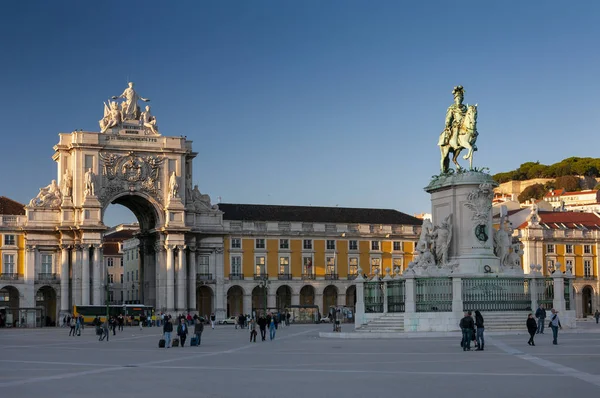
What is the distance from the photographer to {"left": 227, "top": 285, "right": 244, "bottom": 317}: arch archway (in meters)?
97.2

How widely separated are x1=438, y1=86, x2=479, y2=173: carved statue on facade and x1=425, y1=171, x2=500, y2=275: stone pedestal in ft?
2.86

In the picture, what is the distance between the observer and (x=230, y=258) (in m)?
95.1

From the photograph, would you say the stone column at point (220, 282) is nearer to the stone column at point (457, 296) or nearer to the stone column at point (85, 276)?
the stone column at point (85, 276)

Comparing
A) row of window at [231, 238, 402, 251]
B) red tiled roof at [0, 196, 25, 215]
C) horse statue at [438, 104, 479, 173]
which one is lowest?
row of window at [231, 238, 402, 251]

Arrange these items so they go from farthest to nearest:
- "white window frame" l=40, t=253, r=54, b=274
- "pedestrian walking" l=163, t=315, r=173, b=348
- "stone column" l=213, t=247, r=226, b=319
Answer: "stone column" l=213, t=247, r=226, b=319 → "white window frame" l=40, t=253, r=54, b=274 → "pedestrian walking" l=163, t=315, r=173, b=348

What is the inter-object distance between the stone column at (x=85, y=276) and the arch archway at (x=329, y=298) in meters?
23.2

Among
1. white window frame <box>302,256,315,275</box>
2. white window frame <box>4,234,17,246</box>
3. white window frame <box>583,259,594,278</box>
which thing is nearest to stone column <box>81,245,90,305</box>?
white window frame <box>4,234,17,246</box>

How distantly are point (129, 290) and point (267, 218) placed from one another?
21094mm

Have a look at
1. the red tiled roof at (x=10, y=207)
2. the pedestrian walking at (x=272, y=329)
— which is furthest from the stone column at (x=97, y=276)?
the pedestrian walking at (x=272, y=329)

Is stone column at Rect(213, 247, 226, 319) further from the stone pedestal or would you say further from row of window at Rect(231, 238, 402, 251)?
the stone pedestal

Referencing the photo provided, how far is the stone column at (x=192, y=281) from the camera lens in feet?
297

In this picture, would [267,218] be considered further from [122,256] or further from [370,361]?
[370,361]

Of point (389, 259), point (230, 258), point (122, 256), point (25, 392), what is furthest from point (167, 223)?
point (25, 392)

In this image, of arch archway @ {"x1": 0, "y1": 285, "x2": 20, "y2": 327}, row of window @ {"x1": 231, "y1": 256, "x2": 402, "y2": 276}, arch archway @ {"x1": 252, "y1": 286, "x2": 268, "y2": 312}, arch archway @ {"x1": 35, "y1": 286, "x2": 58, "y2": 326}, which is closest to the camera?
arch archway @ {"x1": 0, "y1": 285, "x2": 20, "y2": 327}
